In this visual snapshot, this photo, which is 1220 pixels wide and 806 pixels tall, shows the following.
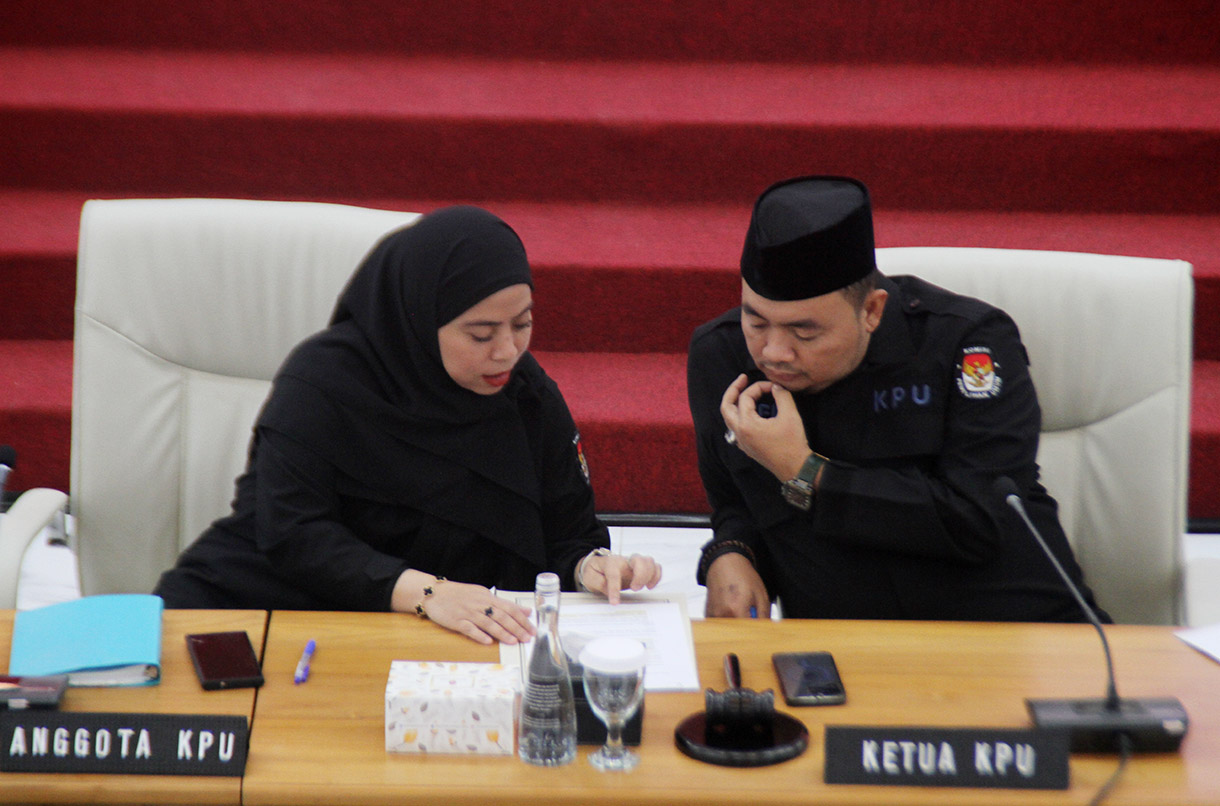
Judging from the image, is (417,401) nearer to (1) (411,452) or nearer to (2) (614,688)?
(1) (411,452)

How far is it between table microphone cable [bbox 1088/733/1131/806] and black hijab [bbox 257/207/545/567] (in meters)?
0.81

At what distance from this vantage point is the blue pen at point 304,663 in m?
1.28

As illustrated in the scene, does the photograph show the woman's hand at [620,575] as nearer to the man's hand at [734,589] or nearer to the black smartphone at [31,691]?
the man's hand at [734,589]

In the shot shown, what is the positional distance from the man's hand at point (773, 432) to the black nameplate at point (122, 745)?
770 millimetres

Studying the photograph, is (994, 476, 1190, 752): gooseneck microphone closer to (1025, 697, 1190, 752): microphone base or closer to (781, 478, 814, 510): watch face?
(1025, 697, 1190, 752): microphone base

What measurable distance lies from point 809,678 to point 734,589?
365mm

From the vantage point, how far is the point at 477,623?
1.39 m

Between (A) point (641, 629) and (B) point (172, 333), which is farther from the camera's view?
(B) point (172, 333)

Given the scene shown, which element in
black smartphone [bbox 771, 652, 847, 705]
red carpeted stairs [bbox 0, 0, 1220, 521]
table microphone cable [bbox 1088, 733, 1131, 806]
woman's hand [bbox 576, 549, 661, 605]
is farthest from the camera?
red carpeted stairs [bbox 0, 0, 1220, 521]

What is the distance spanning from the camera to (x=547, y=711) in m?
1.13

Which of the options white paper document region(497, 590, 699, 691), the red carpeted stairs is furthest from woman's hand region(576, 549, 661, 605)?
the red carpeted stairs

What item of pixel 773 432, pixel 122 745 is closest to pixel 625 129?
pixel 773 432

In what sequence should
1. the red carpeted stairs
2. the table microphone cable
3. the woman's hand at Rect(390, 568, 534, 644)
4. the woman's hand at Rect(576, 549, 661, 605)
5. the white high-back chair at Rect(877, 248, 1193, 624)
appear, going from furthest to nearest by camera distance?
1. the red carpeted stairs
2. the white high-back chair at Rect(877, 248, 1193, 624)
3. the woman's hand at Rect(576, 549, 661, 605)
4. the woman's hand at Rect(390, 568, 534, 644)
5. the table microphone cable

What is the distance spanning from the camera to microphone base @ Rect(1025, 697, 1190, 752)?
3.76 ft
